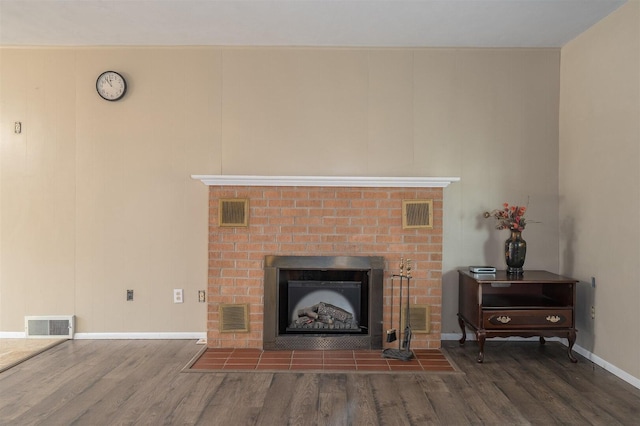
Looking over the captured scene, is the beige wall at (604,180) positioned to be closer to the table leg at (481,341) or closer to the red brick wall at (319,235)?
the table leg at (481,341)

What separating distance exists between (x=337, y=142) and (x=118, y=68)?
80.0 inches

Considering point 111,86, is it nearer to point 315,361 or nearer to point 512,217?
point 315,361

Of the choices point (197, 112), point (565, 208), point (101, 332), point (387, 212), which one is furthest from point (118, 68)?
point (565, 208)

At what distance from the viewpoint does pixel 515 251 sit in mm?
3684

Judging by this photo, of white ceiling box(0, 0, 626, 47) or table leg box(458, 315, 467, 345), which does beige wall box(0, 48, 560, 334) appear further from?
table leg box(458, 315, 467, 345)

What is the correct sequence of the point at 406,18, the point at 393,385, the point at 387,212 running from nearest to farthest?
the point at 393,385, the point at 406,18, the point at 387,212

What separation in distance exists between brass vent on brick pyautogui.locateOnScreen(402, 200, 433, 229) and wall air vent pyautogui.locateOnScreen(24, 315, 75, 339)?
3003 mm

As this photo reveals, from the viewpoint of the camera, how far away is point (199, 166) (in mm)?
4012

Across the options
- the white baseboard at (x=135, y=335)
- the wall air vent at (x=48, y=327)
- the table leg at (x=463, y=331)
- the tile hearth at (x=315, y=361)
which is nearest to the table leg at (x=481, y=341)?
the tile hearth at (x=315, y=361)

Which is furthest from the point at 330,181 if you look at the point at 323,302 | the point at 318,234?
the point at 323,302

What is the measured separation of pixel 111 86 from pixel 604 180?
4.05 m

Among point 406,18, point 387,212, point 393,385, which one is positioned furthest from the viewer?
point 387,212

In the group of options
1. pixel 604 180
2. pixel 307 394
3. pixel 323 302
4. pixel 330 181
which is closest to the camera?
pixel 307 394

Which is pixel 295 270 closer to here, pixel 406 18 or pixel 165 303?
pixel 165 303
